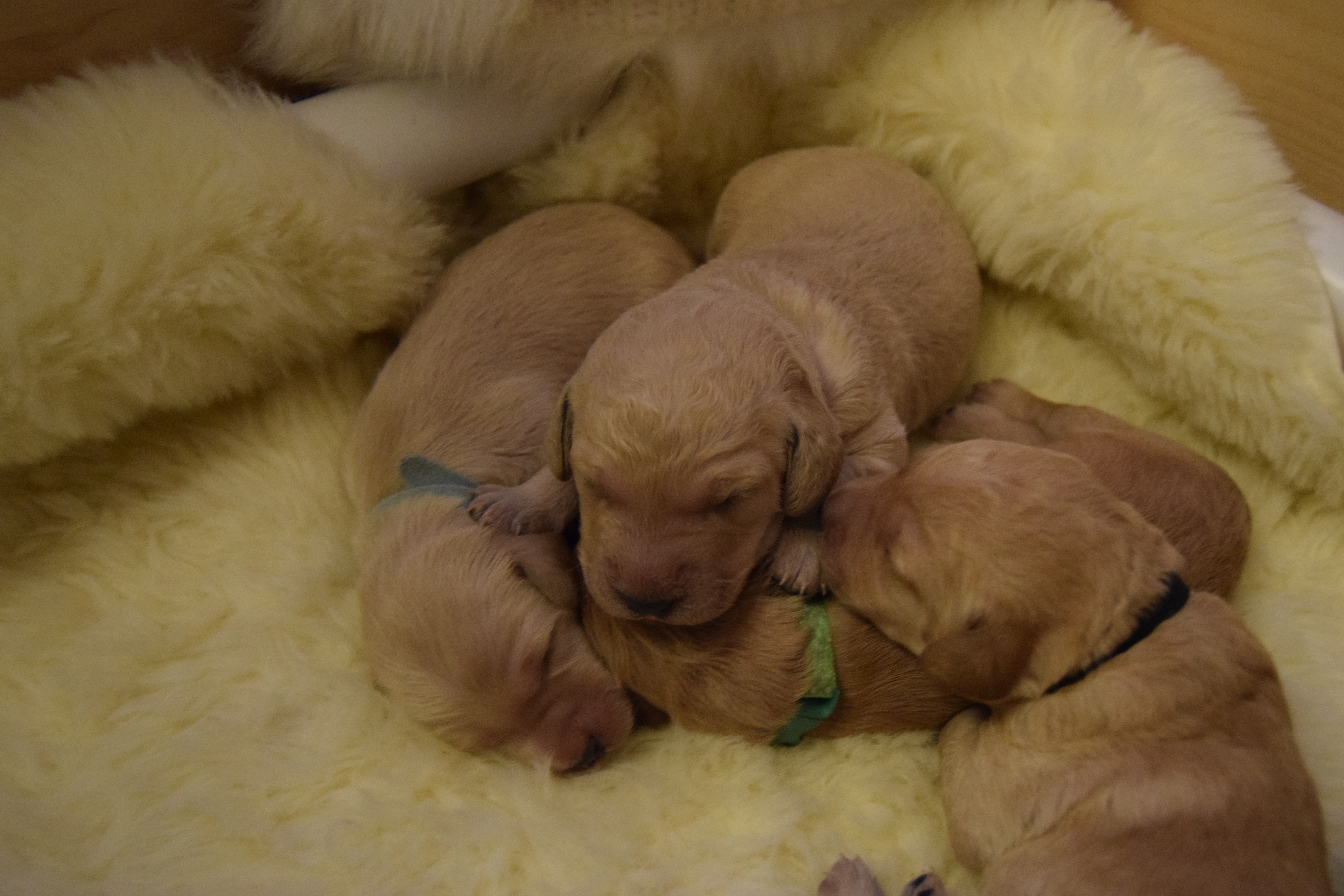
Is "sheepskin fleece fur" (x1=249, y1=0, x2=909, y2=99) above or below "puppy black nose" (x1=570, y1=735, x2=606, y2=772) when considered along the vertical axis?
above

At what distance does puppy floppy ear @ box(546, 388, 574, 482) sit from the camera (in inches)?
67.4

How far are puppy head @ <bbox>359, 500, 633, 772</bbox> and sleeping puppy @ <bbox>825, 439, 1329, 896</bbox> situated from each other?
56cm

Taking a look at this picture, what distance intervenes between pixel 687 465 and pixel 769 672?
0.48 m

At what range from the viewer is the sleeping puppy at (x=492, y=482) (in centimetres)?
173

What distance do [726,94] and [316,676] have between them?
1.74 meters

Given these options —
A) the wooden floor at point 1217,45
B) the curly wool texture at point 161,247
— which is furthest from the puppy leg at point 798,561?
the wooden floor at point 1217,45

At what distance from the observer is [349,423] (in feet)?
7.55

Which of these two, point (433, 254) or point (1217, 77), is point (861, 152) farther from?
point (433, 254)

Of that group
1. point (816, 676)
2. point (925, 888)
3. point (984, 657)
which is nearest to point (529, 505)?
point (816, 676)

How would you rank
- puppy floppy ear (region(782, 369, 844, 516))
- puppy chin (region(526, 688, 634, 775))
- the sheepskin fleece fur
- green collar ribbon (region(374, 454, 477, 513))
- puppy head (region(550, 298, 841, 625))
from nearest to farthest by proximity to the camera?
puppy head (region(550, 298, 841, 625)) < puppy floppy ear (region(782, 369, 844, 516)) < puppy chin (region(526, 688, 634, 775)) < green collar ribbon (region(374, 454, 477, 513)) < the sheepskin fleece fur

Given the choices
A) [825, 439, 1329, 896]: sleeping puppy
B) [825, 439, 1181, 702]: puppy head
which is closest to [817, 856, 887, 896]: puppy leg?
[825, 439, 1329, 896]: sleeping puppy

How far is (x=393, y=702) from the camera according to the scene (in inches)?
71.7

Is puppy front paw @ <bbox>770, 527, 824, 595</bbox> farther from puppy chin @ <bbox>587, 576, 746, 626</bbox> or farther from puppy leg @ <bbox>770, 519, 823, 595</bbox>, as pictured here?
puppy chin @ <bbox>587, 576, 746, 626</bbox>

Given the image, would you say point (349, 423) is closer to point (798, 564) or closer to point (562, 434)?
point (562, 434)
